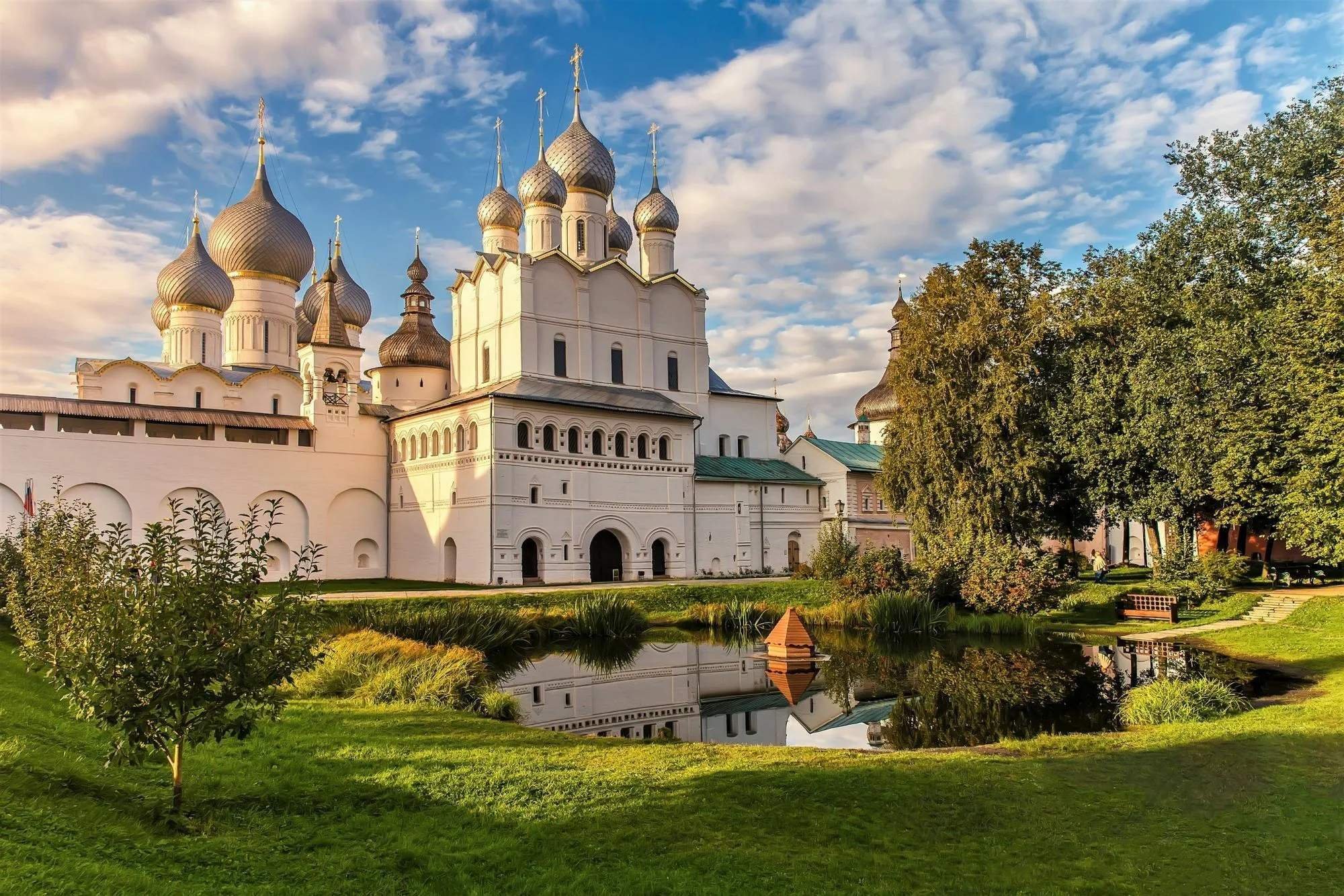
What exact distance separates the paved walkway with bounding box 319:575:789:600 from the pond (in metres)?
4.27

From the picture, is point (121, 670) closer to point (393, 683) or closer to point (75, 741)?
point (75, 741)

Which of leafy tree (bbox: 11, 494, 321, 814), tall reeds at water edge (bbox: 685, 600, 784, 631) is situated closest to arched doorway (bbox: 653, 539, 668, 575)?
tall reeds at water edge (bbox: 685, 600, 784, 631)

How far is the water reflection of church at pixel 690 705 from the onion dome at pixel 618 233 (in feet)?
87.5

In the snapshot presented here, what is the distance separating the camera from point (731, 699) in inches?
576

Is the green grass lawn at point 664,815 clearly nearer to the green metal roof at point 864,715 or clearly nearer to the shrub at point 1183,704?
the shrub at point 1183,704

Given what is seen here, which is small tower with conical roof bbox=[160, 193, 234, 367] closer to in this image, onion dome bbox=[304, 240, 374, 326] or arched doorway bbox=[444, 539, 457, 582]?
onion dome bbox=[304, 240, 374, 326]

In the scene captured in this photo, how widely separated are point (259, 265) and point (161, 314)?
5.04 m

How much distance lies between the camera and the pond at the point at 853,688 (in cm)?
1208

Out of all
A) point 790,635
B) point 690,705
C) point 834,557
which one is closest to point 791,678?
point 790,635

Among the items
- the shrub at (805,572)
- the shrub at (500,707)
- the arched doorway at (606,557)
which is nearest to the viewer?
the shrub at (500,707)

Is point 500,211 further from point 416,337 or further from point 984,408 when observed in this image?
point 984,408

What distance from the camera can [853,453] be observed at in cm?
4038

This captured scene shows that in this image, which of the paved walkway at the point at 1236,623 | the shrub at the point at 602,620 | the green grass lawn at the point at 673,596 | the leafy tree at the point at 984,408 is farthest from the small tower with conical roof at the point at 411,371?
the paved walkway at the point at 1236,623

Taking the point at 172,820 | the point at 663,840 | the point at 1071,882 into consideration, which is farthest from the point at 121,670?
the point at 1071,882
